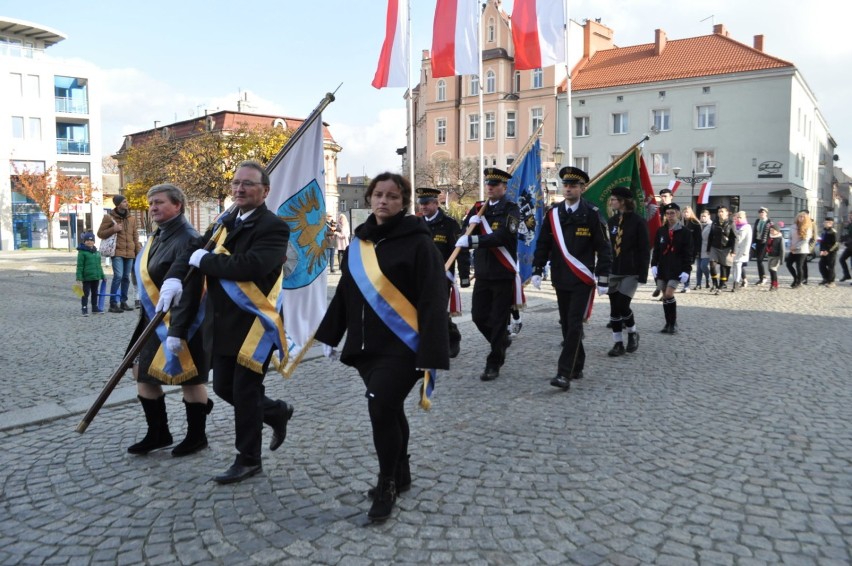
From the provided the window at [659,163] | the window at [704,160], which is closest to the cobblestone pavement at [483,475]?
the window at [704,160]

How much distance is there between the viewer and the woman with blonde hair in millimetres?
17344

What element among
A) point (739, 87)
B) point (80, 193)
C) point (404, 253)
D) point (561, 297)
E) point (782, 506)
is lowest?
point (782, 506)

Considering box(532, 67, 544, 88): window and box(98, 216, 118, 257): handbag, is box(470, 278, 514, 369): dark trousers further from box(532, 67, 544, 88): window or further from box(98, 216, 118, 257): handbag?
box(532, 67, 544, 88): window

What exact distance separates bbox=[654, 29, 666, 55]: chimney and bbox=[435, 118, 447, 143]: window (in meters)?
17.1

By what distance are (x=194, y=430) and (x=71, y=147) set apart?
5775cm

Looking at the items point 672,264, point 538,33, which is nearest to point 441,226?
point 672,264

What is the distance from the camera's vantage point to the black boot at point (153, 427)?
15.9 ft

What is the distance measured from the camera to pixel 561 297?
720 centimetres

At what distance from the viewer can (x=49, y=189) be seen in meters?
49.8

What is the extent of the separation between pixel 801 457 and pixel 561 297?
2856 mm

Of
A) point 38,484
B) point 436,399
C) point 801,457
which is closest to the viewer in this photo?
point 38,484

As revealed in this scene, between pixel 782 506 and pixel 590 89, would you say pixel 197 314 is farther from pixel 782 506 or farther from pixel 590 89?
pixel 590 89

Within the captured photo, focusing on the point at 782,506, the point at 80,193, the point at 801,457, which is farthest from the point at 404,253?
the point at 80,193

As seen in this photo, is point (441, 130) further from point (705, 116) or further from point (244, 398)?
point (244, 398)
